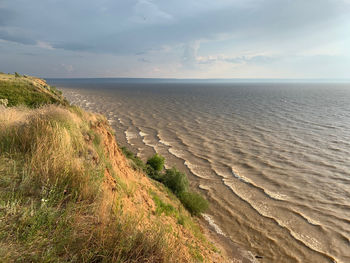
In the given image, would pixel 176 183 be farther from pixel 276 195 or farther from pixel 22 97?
pixel 22 97

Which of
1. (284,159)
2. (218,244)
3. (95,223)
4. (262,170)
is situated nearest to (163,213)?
(218,244)

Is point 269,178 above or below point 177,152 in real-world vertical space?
below

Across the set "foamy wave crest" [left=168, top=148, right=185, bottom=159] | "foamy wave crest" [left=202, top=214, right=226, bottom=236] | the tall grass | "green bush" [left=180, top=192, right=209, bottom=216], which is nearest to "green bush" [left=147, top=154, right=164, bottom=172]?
"green bush" [left=180, top=192, right=209, bottom=216]

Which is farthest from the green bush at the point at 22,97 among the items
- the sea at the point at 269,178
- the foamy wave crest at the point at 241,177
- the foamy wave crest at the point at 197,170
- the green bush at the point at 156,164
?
the foamy wave crest at the point at 241,177

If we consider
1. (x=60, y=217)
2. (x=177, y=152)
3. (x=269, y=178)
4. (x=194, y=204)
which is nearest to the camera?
(x=60, y=217)

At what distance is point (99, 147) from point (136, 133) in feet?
73.5

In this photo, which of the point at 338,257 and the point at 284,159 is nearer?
the point at 338,257

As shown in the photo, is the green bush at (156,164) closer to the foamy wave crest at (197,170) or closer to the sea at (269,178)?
the sea at (269,178)

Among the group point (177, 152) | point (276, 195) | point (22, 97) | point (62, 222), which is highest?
point (22, 97)

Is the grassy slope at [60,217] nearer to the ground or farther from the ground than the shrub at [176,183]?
farther from the ground

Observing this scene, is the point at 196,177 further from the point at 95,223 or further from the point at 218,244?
the point at 95,223

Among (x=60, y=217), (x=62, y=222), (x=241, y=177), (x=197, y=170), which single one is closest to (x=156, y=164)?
(x=197, y=170)

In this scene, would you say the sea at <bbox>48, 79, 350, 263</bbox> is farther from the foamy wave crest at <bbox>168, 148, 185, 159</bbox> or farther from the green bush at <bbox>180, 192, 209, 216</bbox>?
the green bush at <bbox>180, 192, 209, 216</bbox>

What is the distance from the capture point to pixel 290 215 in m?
13.1
